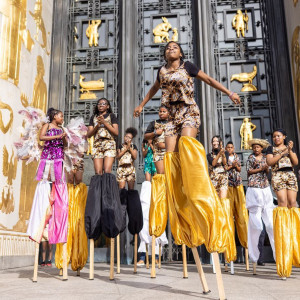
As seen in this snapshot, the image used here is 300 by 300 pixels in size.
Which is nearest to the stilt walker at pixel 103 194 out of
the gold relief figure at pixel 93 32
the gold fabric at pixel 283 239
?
the gold fabric at pixel 283 239

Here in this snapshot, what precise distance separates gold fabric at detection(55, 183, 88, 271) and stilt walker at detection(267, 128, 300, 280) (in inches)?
103

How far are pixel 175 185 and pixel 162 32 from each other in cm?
790

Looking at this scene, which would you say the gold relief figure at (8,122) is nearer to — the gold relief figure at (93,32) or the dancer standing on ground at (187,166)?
the gold relief figure at (93,32)

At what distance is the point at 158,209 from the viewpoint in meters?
5.35

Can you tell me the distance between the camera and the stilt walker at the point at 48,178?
4598 millimetres

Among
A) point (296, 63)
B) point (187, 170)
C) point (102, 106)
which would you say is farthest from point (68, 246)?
point (296, 63)

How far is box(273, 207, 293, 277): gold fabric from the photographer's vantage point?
470 cm

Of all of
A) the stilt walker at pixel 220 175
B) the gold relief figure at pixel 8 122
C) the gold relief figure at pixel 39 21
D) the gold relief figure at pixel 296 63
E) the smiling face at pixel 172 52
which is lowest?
the stilt walker at pixel 220 175

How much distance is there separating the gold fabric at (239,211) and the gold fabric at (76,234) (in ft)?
8.99

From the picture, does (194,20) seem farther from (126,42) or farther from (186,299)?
(186,299)

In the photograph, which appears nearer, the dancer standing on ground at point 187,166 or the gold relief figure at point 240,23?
the dancer standing on ground at point 187,166

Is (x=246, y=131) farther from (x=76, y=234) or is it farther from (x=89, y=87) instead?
(x=76, y=234)

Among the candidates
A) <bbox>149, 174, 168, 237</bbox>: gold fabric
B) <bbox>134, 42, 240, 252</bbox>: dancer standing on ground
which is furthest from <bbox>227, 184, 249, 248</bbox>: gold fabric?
<bbox>134, 42, 240, 252</bbox>: dancer standing on ground

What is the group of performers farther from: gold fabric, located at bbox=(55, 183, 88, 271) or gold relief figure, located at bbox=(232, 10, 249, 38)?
gold relief figure, located at bbox=(232, 10, 249, 38)
